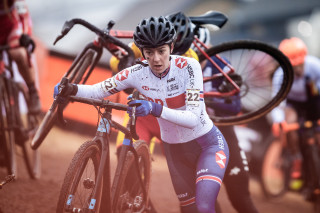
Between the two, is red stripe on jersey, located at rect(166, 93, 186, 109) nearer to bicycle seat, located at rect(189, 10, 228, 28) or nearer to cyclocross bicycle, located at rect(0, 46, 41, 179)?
bicycle seat, located at rect(189, 10, 228, 28)

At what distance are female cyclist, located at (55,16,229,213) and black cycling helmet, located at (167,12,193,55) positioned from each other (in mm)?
530

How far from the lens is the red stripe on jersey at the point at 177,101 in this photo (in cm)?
300

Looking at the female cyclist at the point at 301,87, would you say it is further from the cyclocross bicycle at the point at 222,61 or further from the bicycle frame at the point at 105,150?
the bicycle frame at the point at 105,150

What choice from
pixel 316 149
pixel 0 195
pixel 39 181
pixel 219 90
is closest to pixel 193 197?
pixel 219 90

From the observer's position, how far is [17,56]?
15.5 ft

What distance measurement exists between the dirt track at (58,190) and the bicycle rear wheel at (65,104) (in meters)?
0.64

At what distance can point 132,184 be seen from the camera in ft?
11.0

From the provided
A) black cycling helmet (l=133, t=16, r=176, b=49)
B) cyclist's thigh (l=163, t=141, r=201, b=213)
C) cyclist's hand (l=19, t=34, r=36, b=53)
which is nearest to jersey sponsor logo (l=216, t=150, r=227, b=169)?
cyclist's thigh (l=163, t=141, r=201, b=213)

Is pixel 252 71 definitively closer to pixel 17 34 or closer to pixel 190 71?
pixel 190 71

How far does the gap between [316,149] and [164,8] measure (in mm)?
21381

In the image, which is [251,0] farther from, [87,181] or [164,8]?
[87,181]

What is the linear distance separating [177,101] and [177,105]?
3 centimetres

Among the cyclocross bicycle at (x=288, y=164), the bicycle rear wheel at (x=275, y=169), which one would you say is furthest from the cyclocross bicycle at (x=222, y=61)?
the bicycle rear wheel at (x=275, y=169)

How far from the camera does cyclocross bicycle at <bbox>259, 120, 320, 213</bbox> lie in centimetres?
687
